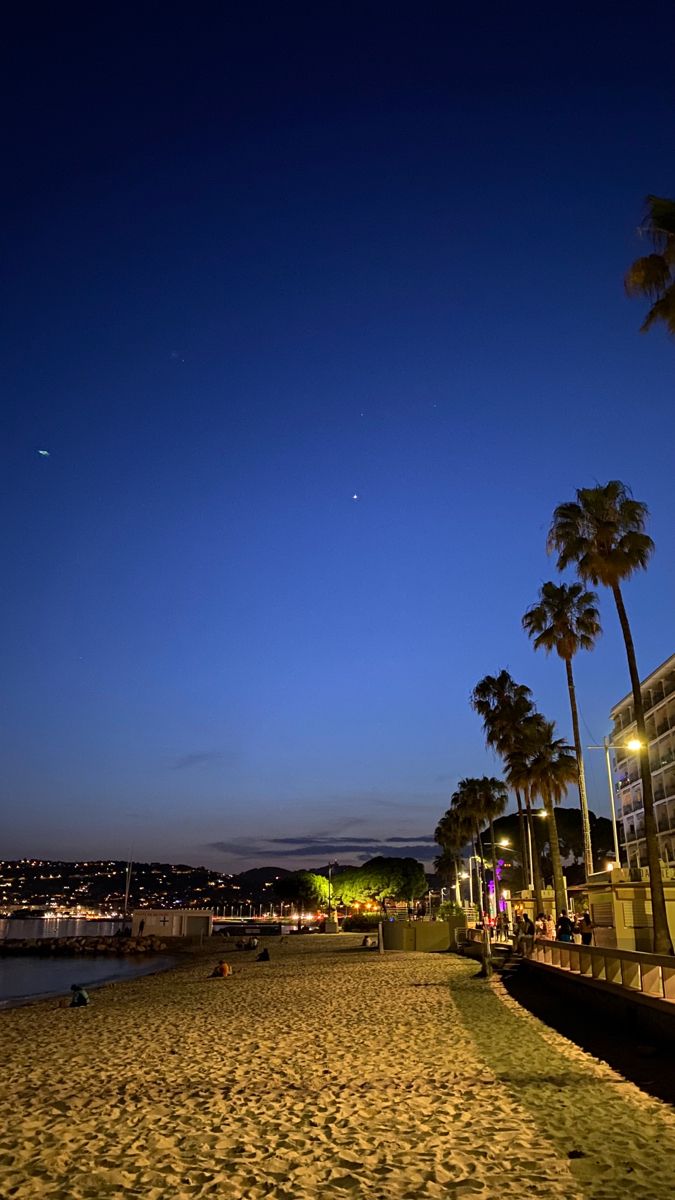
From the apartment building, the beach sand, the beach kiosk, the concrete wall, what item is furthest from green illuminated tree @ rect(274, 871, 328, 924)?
the beach sand

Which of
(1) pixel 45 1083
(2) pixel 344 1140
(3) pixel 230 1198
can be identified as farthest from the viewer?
(1) pixel 45 1083

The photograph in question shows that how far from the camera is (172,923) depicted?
9525 cm

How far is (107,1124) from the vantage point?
9.47 m

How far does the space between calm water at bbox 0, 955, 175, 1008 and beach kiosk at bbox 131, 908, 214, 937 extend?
43.5 ft

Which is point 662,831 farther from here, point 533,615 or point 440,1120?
point 440,1120

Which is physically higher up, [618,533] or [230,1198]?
[618,533]

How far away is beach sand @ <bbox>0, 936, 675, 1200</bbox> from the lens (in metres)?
7.26

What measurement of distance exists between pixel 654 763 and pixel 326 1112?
200 ft

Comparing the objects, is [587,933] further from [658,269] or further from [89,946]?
[89,946]

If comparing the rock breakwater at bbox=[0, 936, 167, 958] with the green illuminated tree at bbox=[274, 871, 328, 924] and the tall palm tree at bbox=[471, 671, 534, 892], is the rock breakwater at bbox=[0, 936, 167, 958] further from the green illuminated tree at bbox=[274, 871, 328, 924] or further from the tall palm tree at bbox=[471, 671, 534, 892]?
the tall palm tree at bbox=[471, 671, 534, 892]

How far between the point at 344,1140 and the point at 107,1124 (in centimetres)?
285

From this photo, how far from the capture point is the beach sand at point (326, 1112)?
7.26 m

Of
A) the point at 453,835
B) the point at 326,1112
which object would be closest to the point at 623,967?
the point at 326,1112

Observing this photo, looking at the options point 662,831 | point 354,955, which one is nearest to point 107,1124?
point 354,955
